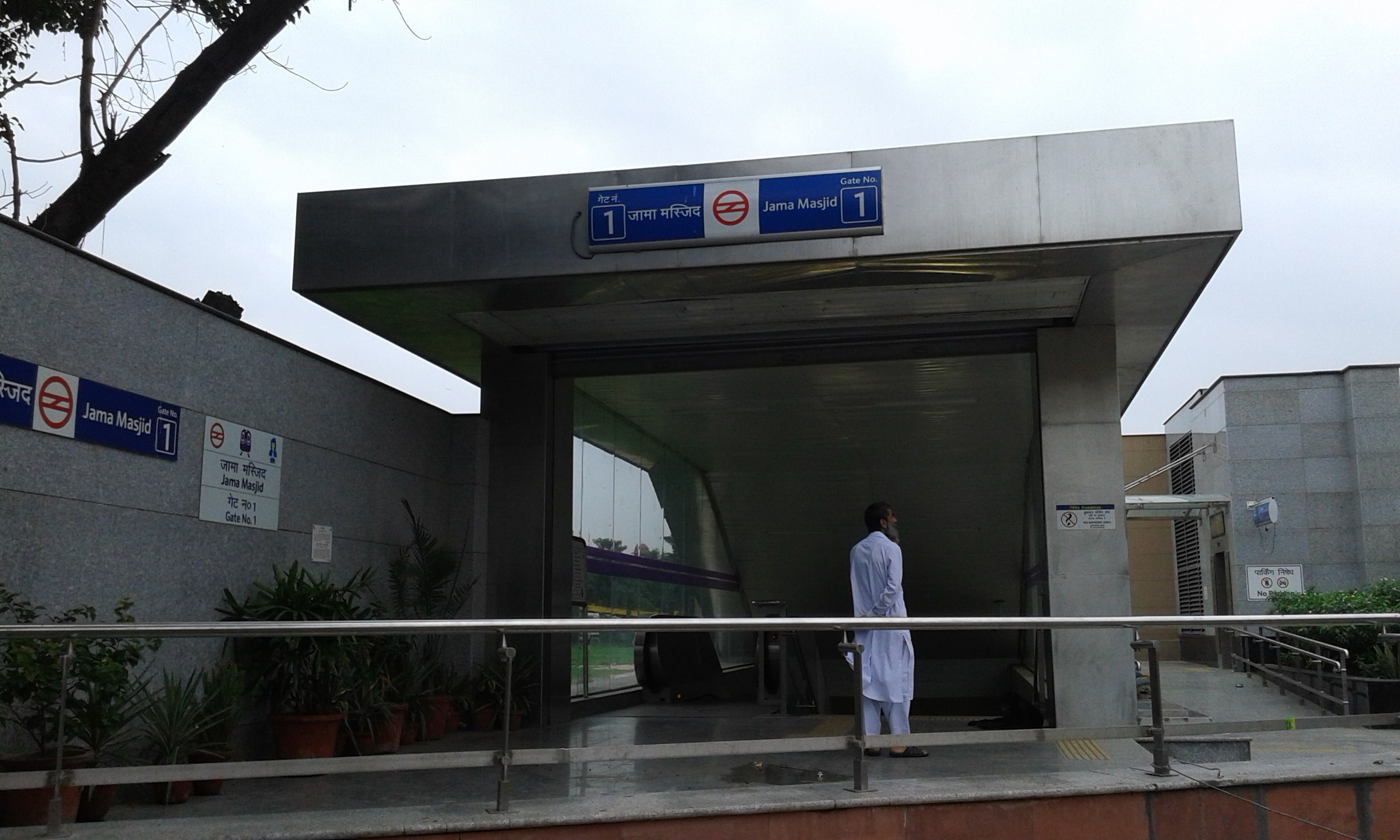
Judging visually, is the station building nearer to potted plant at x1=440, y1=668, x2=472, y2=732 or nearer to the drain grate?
potted plant at x1=440, y1=668, x2=472, y2=732

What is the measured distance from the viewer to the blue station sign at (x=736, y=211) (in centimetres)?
722

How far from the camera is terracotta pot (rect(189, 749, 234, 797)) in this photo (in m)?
5.64

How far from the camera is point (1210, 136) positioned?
6832 millimetres

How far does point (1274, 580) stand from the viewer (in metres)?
Answer: 19.5

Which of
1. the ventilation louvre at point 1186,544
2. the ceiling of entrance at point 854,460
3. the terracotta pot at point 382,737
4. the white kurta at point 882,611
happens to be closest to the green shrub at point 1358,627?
the white kurta at point 882,611

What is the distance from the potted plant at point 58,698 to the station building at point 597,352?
36 cm

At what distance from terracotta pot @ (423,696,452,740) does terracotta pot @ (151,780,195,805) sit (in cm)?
252

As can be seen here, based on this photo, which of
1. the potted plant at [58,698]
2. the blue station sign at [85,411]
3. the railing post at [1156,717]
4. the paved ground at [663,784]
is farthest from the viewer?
the blue station sign at [85,411]

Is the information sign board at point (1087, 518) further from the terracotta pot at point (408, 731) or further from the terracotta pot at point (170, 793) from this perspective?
the terracotta pot at point (170, 793)

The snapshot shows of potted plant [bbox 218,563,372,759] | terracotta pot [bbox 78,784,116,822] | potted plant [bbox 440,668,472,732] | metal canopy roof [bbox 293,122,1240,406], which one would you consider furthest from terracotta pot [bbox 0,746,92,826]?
metal canopy roof [bbox 293,122,1240,406]

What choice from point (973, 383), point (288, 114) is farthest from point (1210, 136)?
point (288, 114)

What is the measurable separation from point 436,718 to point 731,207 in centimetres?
402

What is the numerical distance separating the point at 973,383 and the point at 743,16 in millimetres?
3959

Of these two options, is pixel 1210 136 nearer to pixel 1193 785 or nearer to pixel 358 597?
pixel 1193 785
